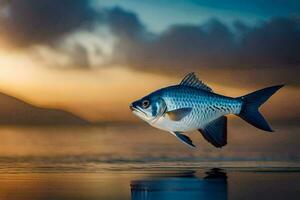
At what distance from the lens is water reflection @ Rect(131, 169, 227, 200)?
13.1 ft

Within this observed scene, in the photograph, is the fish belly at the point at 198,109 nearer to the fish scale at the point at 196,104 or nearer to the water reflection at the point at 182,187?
the fish scale at the point at 196,104

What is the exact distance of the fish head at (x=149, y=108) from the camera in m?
4.31

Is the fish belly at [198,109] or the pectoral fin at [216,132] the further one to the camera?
the pectoral fin at [216,132]

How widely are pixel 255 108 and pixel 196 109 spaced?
459 mm

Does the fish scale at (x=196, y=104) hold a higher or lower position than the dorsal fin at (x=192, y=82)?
lower

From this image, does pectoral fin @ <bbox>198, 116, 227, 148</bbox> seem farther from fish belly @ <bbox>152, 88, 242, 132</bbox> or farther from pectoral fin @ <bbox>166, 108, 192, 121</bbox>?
pectoral fin @ <bbox>166, 108, 192, 121</bbox>

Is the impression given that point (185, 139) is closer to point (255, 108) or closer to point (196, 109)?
point (196, 109)

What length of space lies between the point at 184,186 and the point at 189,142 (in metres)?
0.34

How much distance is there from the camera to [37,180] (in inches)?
201

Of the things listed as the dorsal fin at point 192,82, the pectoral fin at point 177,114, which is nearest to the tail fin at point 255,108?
the dorsal fin at point 192,82

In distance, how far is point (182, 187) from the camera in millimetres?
4348

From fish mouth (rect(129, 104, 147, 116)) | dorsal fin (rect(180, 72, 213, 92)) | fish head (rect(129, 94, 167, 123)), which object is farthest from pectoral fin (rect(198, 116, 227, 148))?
fish mouth (rect(129, 104, 147, 116))

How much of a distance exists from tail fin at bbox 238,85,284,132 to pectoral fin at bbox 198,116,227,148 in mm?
204

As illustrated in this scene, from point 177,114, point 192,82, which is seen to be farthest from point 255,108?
point 177,114
